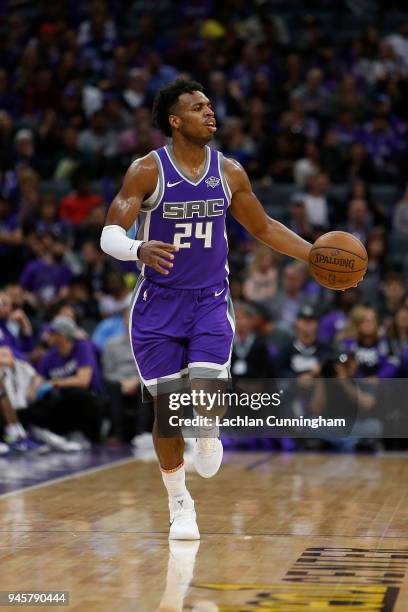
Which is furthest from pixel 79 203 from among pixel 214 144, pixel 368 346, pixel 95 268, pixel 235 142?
pixel 368 346

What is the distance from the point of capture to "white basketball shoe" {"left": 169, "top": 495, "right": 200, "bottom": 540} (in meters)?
5.70

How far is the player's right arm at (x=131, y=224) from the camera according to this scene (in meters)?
5.34

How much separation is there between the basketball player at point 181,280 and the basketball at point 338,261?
1.62 feet

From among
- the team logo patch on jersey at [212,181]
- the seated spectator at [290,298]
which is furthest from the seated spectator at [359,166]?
the team logo patch on jersey at [212,181]

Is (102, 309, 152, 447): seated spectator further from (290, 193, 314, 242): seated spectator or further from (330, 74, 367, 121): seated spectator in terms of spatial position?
(330, 74, 367, 121): seated spectator

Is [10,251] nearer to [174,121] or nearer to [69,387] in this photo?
[69,387]

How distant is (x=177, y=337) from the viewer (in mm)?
5762

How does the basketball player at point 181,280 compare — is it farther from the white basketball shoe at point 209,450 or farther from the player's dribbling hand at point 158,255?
the player's dribbling hand at point 158,255

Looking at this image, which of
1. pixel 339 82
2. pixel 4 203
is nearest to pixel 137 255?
pixel 4 203

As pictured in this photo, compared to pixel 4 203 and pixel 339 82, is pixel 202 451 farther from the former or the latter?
pixel 339 82

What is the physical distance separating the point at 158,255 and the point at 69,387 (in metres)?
6.19

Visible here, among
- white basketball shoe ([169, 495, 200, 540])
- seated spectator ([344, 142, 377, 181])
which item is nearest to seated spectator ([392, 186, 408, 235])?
seated spectator ([344, 142, 377, 181])

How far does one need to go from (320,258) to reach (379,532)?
4.77 feet

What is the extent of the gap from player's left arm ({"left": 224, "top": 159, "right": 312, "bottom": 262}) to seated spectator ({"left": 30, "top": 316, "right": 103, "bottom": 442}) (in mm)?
5471
